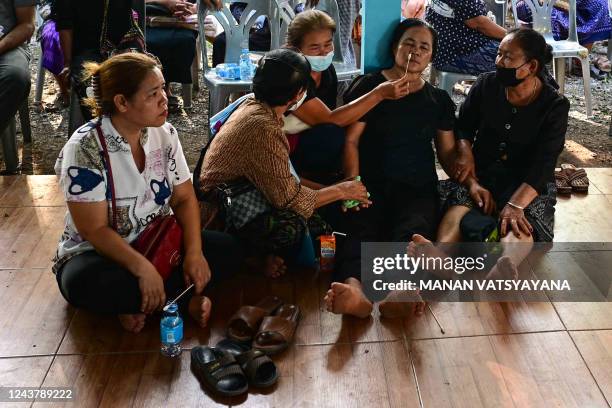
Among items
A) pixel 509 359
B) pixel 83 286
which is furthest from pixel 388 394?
pixel 83 286

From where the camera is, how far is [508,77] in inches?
128

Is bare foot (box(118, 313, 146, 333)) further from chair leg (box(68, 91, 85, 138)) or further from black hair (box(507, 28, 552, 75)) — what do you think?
black hair (box(507, 28, 552, 75))

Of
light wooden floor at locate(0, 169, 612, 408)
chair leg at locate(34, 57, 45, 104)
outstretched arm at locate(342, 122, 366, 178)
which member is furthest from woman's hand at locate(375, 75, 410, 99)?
chair leg at locate(34, 57, 45, 104)

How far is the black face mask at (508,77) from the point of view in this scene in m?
3.23

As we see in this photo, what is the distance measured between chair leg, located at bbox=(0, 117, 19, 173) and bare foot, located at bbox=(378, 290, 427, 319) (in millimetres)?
2468

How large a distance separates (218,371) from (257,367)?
13 centimetres

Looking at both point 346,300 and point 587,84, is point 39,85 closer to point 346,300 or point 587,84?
point 346,300

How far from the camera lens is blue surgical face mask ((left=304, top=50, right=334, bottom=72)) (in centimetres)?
329

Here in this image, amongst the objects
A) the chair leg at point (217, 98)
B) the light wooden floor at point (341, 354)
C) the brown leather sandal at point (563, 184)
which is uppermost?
the chair leg at point (217, 98)

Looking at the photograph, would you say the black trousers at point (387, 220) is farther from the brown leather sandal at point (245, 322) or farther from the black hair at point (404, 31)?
the black hair at point (404, 31)

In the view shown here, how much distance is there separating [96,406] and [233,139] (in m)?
1.10

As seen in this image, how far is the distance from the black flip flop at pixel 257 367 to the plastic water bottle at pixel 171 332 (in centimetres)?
16

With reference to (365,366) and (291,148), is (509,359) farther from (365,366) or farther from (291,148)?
(291,148)

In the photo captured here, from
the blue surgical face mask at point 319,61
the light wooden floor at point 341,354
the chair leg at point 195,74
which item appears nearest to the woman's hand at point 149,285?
the light wooden floor at point 341,354
